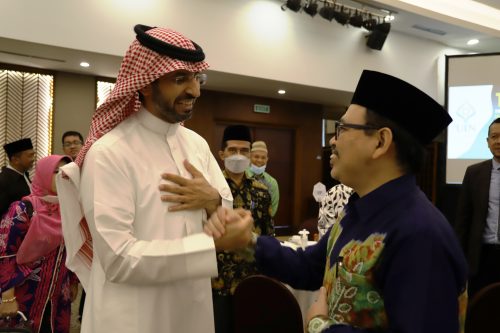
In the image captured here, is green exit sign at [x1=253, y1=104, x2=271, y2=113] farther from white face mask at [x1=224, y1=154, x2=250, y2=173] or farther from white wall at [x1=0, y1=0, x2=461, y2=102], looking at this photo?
white face mask at [x1=224, y1=154, x2=250, y2=173]

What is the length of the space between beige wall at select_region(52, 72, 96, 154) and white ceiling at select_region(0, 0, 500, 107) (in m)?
0.18

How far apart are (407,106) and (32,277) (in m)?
2.33

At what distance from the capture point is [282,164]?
8781 millimetres

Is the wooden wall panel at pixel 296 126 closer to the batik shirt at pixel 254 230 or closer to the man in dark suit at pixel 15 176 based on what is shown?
the man in dark suit at pixel 15 176

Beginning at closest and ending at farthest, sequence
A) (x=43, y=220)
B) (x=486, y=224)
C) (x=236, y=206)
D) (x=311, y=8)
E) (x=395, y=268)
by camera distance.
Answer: (x=395, y=268), (x=43, y=220), (x=236, y=206), (x=486, y=224), (x=311, y=8)

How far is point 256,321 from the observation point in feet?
7.02

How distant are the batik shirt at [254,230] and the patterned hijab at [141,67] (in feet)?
4.52

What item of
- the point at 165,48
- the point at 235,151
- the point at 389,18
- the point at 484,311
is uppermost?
the point at 389,18

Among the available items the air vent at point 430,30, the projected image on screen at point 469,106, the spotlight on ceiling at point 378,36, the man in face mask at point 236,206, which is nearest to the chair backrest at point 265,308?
the man in face mask at point 236,206

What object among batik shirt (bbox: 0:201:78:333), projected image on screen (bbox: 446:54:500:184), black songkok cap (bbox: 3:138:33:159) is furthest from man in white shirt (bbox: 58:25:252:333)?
projected image on screen (bbox: 446:54:500:184)

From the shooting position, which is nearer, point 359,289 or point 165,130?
point 359,289

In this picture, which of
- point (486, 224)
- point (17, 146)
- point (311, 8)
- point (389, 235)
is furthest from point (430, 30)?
point (389, 235)

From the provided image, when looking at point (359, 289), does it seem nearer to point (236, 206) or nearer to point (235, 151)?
point (236, 206)

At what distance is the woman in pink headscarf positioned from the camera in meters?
2.39
